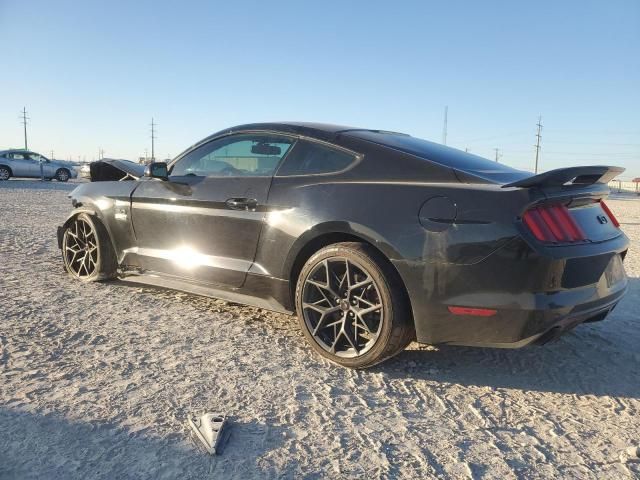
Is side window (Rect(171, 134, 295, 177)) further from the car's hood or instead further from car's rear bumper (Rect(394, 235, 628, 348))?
car's rear bumper (Rect(394, 235, 628, 348))

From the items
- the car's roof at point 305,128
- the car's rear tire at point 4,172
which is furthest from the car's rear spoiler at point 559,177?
the car's rear tire at point 4,172

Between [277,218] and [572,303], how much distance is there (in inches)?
67.9

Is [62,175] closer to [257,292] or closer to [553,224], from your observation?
[257,292]

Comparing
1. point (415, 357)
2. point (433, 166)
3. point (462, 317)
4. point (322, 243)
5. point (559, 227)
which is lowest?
point (415, 357)

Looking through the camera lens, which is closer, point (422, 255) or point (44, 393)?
point (44, 393)

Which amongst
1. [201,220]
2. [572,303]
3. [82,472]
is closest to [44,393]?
[82,472]

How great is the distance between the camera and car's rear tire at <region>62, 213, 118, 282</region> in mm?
4332

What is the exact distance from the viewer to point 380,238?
8.89 feet

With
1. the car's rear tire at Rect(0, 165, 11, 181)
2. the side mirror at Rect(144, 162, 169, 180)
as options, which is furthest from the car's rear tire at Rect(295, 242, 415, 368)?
the car's rear tire at Rect(0, 165, 11, 181)

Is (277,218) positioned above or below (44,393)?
above

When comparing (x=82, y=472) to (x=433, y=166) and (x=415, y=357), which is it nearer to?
(x=415, y=357)

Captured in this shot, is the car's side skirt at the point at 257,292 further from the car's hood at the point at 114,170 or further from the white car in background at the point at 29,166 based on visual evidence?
the white car in background at the point at 29,166

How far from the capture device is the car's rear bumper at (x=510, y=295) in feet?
7.83

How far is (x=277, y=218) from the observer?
3.16 meters
